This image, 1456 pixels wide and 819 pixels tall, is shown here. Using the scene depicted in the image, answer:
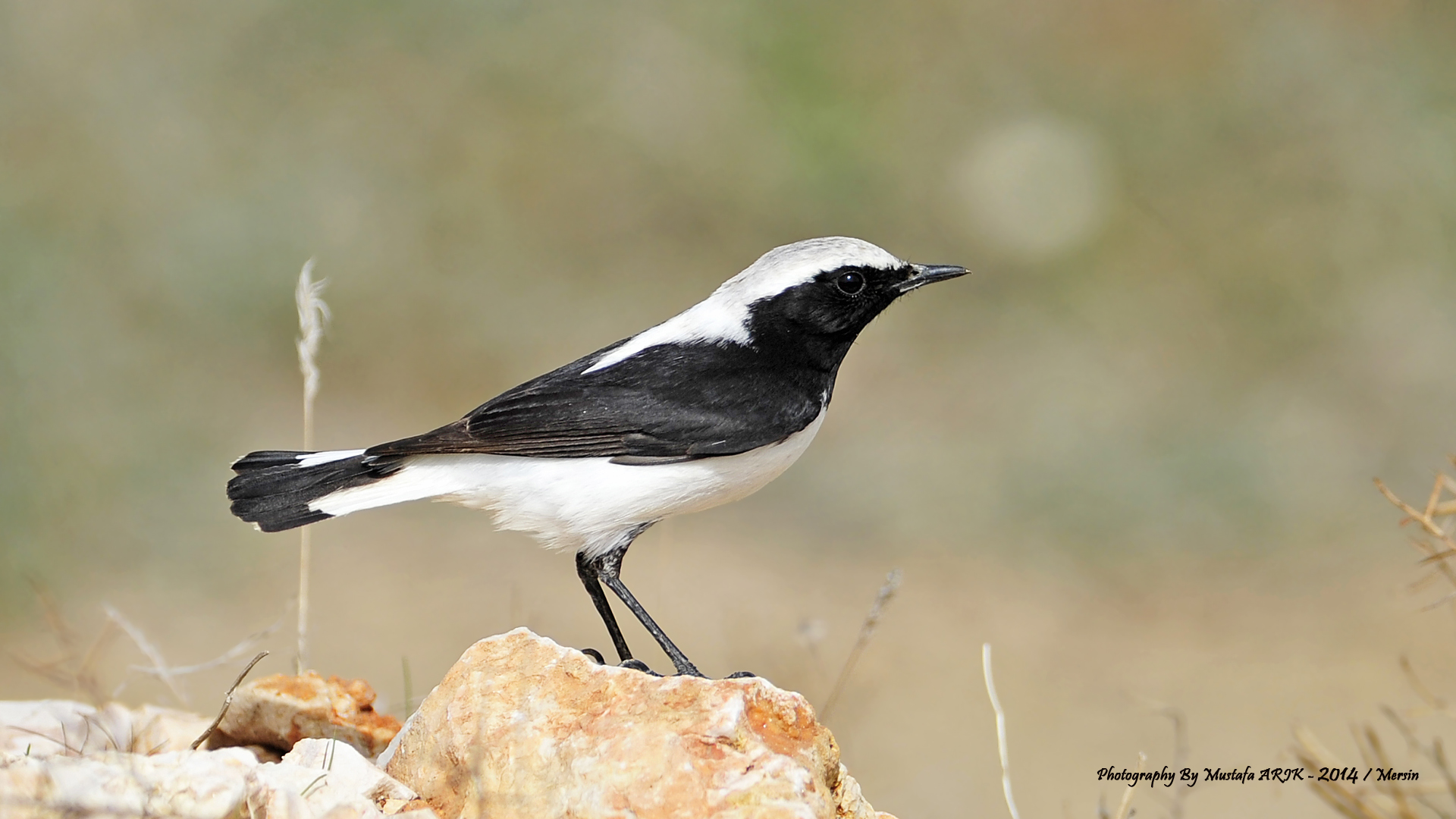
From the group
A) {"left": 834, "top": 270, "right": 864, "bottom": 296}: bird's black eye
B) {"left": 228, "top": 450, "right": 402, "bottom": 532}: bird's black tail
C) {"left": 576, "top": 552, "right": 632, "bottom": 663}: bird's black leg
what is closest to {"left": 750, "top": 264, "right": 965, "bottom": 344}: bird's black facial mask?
{"left": 834, "top": 270, "right": 864, "bottom": 296}: bird's black eye

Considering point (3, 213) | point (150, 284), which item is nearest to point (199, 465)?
point (150, 284)

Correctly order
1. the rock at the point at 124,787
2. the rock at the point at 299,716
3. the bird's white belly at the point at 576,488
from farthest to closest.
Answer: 1. the bird's white belly at the point at 576,488
2. the rock at the point at 299,716
3. the rock at the point at 124,787

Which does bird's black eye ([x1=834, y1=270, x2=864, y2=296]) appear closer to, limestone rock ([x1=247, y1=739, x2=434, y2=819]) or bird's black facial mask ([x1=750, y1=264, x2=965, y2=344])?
bird's black facial mask ([x1=750, y1=264, x2=965, y2=344])

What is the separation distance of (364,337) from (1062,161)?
24.1 ft

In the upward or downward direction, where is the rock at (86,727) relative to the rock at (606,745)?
upward

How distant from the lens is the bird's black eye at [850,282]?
186 inches

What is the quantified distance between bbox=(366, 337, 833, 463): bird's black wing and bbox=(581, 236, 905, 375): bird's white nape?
22 cm

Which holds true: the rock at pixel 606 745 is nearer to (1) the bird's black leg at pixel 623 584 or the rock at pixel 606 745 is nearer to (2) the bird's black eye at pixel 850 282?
(1) the bird's black leg at pixel 623 584

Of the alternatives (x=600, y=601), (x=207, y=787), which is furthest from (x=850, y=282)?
(x=207, y=787)

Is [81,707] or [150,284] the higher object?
[150,284]

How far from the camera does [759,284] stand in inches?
188

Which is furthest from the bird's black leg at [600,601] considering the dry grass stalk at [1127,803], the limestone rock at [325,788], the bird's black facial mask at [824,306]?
the dry grass stalk at [1127,803]

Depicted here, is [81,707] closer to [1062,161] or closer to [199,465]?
[199,465]

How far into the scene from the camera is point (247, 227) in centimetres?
1164
